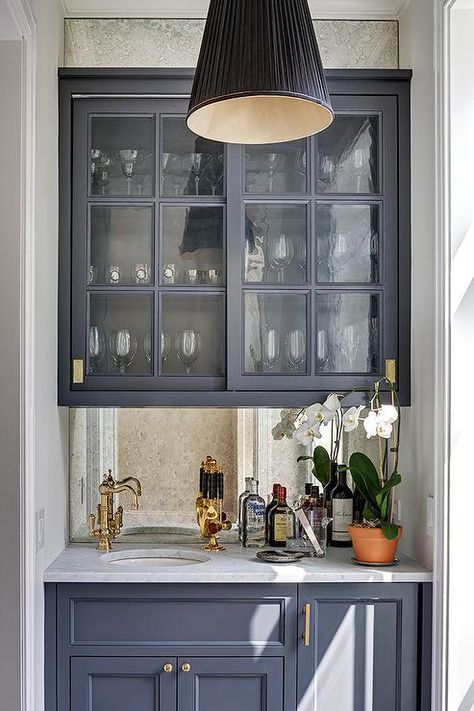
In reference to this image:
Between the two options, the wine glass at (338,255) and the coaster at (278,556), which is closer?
the coaster at (278,556)

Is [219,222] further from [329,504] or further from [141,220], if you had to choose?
[329,504]

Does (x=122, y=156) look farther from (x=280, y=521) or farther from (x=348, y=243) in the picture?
(x=280, y=521)

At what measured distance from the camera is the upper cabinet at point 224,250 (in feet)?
10.3

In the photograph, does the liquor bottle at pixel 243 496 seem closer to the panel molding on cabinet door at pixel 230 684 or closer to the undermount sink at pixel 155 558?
the undermount sink at pixel 155 558

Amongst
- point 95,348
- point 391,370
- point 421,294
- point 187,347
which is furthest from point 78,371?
point 421,294

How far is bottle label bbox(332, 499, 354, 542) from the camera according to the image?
3.20 m

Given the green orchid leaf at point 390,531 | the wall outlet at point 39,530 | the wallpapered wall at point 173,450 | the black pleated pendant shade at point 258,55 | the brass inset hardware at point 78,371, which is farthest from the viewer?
the wallpapered wall at point 173,450

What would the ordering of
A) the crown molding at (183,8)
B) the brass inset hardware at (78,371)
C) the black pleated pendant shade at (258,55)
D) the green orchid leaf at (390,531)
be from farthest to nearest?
the crown molding at (183,8) → the brass inset hardware at (78,371) → the green orchid leaf at (390,531) → the black pleated pendant shade at (258,55)

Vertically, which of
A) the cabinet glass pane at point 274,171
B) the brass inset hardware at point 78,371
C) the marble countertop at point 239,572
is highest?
the cabinet glass pane at point 274,171

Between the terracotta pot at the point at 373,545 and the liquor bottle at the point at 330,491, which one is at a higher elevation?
the liquor bottle at the point at 330,491

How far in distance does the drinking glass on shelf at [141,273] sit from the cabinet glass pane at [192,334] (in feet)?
0.30

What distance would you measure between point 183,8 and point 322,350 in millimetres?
1298
